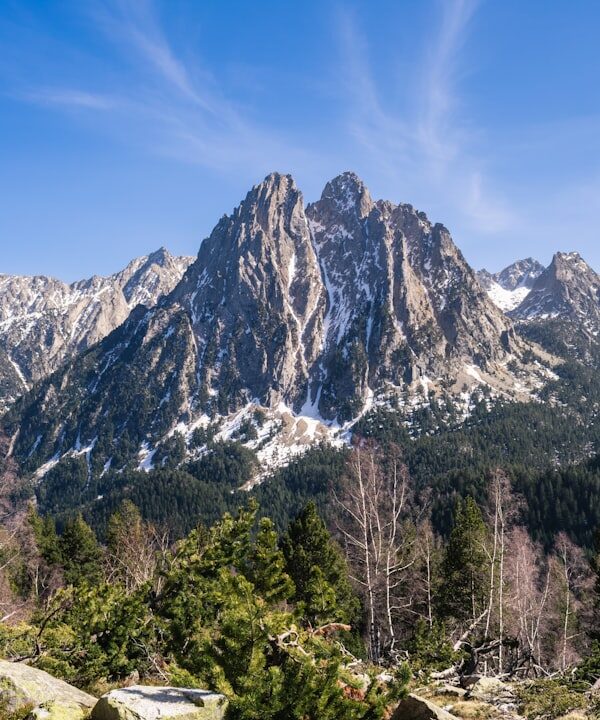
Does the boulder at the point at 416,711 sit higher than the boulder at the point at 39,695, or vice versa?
the boulder at the point at 39,695

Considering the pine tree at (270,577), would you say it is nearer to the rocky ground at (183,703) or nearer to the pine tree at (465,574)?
the rocky ground at (183,703)

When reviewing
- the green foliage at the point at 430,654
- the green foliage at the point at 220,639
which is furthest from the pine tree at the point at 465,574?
the green foliage at the point at 220,639

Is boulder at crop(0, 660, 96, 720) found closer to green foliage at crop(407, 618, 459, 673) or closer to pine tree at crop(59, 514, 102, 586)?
green foliage at crop(407, 618, 459, 673)

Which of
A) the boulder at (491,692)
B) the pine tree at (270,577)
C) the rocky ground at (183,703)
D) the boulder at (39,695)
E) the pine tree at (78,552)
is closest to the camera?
the rocky ground at (183,703)

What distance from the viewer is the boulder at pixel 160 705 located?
931 cm

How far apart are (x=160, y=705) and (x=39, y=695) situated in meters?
3.56

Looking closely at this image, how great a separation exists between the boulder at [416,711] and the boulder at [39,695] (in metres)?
7.33

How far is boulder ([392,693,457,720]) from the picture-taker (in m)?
11.6

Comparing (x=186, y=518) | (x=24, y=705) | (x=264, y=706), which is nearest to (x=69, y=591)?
(x=24, y=705)

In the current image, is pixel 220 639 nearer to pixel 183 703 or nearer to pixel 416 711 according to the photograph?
pixel 183 703

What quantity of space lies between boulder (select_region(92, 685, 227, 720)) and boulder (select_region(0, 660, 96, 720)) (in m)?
0.90

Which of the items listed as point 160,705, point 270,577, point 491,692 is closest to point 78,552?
point 270,577

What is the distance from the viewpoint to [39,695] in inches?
433

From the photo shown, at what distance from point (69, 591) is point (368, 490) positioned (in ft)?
47.1
